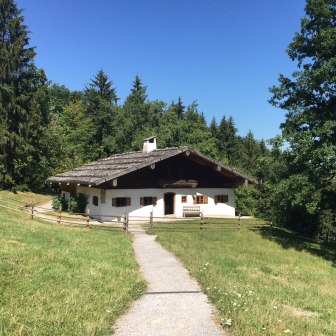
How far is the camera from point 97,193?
29.2 m

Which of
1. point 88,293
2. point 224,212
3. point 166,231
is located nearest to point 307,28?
point 166,231

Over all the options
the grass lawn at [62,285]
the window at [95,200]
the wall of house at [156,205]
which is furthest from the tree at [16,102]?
the grass lawn at [62,285]

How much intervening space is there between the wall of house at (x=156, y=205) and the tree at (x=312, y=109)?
452 inches

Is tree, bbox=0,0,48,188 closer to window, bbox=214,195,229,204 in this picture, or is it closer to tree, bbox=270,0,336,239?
window, bbox=214,195,229,204

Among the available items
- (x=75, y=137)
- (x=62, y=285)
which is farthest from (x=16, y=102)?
(x=62, y=285)

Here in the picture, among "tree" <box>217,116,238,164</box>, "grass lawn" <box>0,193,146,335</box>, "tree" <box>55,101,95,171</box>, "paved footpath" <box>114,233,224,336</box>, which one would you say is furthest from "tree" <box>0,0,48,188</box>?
"tree" <box>217,116,238,164</box>

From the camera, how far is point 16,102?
44438 millimetres

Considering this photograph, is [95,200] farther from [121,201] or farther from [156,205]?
[156,205]

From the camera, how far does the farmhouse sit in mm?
28469

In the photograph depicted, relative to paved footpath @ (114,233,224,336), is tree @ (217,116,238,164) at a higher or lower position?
higher

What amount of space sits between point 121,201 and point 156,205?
10.7 feet

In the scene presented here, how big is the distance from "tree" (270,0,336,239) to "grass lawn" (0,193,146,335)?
1031 cm

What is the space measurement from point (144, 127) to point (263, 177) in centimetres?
1926

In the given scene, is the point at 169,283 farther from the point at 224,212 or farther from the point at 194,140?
the point at 194,140
